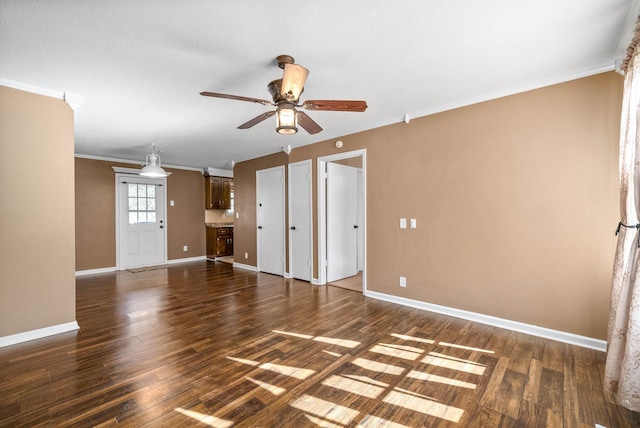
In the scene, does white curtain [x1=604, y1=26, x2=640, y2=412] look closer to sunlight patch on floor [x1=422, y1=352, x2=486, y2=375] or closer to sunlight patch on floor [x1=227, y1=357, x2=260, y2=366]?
sunlight patch on floor [x1=422, y1=352, x2=486, y2=375]

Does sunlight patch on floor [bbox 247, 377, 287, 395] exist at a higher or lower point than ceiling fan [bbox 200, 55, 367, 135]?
lower

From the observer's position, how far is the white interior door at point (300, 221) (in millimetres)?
4996

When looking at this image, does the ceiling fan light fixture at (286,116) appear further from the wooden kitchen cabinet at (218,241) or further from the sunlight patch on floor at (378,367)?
the wooden kitchen cabinet at (218,241)

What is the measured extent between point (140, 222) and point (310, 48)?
20.2 feet

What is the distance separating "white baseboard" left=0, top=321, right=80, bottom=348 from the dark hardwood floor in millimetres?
92

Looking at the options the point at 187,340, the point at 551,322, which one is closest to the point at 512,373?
the point at 551,322

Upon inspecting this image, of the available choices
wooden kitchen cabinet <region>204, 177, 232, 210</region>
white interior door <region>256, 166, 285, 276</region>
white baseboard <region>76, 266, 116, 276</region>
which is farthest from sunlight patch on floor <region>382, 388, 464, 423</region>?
wooden kitchen cabinet <region>204, 177, 232, 210</region>

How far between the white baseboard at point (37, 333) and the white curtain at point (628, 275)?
453 cm

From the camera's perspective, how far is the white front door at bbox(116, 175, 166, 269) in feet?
20.7

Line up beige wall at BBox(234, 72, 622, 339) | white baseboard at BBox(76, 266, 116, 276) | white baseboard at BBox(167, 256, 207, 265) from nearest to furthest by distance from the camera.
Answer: beige wall at BBox(234, 72, 622, 339), white baseboard at BBox(76, 266, 116, 276), white baseboard at BBox(167, 256, 207, 265)

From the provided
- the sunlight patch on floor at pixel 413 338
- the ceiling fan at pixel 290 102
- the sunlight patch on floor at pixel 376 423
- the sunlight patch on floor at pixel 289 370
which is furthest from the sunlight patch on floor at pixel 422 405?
the ceiling fan at pixel 290 102

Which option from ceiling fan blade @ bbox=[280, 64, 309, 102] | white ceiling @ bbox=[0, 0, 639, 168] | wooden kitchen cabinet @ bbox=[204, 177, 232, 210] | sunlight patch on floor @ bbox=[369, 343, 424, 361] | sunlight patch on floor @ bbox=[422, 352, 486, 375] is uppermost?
white ceiling @ bbox=[0, 0, 639, 168]

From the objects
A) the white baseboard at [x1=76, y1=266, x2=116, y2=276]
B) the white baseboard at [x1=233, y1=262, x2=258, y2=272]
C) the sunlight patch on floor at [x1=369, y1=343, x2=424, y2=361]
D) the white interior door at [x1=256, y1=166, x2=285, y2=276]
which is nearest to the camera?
the sunlight patch on floor at [x1=369, y1=343, x2=424, y2=361]

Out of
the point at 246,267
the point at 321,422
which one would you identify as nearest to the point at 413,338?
the point at 321,422
